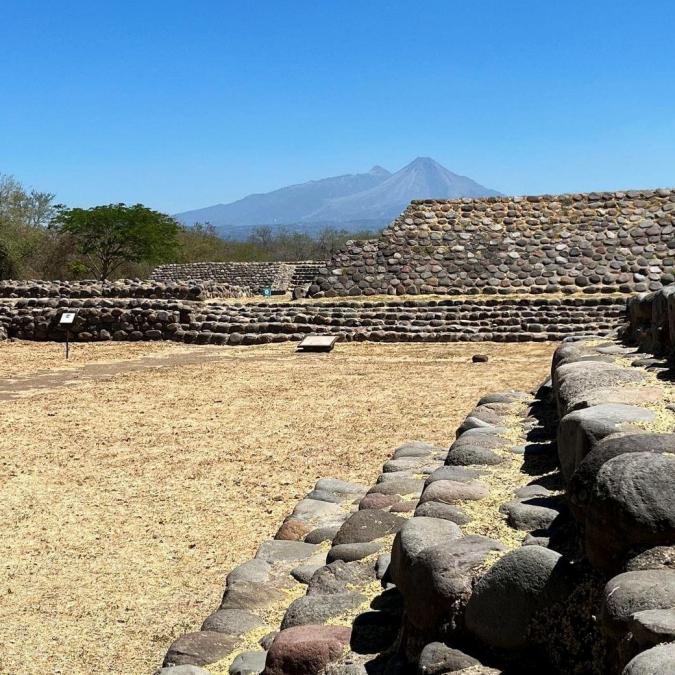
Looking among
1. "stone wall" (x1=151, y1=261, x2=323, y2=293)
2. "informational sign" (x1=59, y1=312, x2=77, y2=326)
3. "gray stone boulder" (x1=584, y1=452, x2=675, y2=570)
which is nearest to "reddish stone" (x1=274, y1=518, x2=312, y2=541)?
"gray stone boulder" (x1=584, y1=452, x2=675, y2=570)

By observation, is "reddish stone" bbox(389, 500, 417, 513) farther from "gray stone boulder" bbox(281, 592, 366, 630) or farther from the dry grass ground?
"gray stone boulder" bbox(281, 592, 366, 630)

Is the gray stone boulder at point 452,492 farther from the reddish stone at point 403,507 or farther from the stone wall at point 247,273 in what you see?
the stone wall at point 247,273

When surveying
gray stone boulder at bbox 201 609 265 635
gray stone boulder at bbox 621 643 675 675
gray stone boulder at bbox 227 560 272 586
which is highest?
gray stone boulder at bbox 621 643 675 675

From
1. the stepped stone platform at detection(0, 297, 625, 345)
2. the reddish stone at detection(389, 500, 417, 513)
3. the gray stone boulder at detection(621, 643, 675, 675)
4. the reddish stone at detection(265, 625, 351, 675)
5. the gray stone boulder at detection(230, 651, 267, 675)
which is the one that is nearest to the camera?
the gray stone boulder at detection(621, 643, 675, 675)

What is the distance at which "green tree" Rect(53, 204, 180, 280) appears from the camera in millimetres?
43656

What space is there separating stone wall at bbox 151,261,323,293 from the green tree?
3.11 meters

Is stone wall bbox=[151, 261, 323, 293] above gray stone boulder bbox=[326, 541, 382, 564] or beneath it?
above

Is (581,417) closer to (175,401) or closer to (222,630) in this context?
(222,630)

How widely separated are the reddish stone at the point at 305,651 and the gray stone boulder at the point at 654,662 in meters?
1.51

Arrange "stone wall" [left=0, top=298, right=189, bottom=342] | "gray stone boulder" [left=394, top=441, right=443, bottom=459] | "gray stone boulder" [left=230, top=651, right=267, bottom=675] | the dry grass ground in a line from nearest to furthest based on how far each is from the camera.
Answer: "gray stone boulder" [left=230, top=651, right=267, bottom=675] < the dry grass ground < "gray stone boulder" [left=394, top=441, right=443, bottom=459] < "stone wall" [left=0, top=298, right=189, bottom=342]

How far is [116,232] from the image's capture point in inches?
1724

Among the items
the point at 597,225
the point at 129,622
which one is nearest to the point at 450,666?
the point at 129,622

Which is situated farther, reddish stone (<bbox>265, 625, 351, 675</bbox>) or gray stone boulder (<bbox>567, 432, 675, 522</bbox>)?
reddish stone (<bbox>265, 625, 351, 675</bbox>)

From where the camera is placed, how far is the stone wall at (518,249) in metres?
21.2
